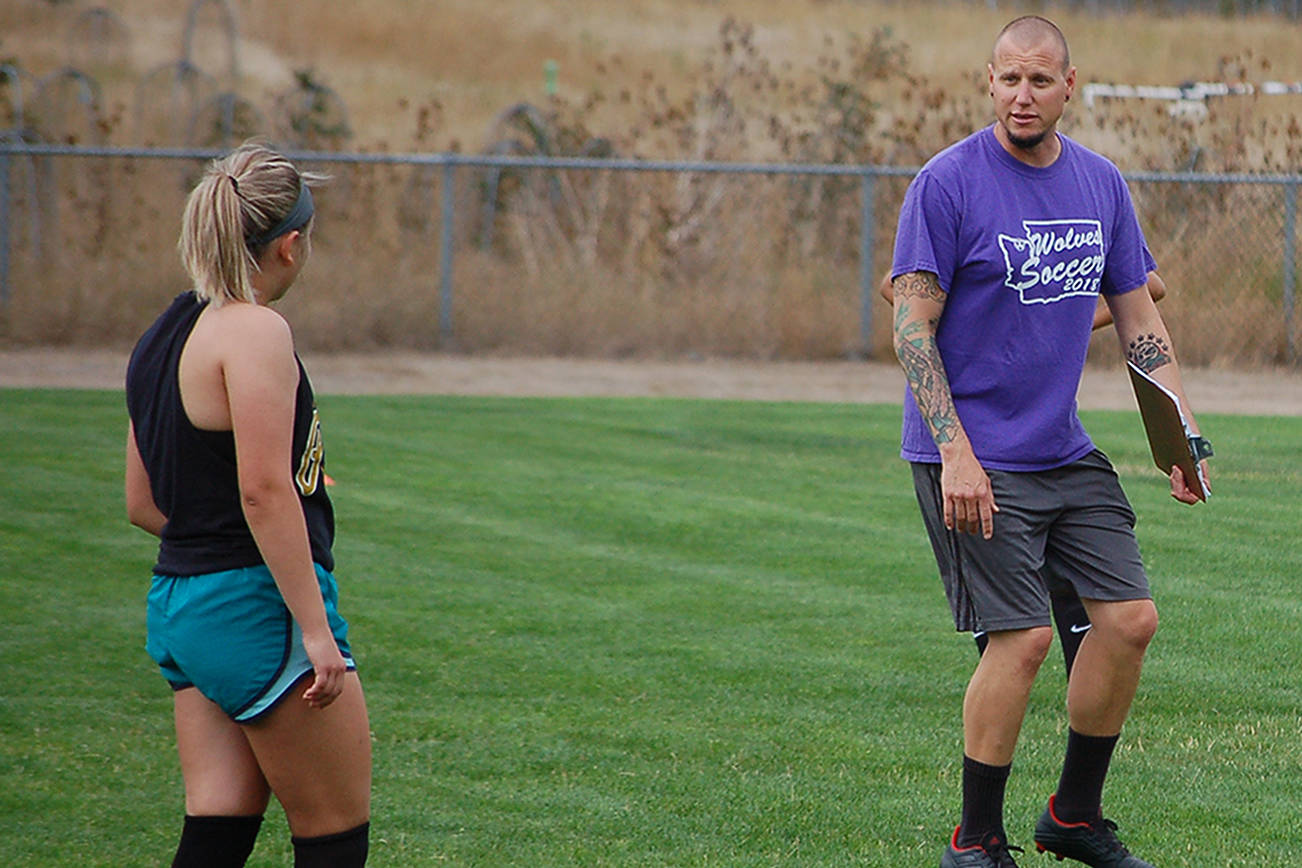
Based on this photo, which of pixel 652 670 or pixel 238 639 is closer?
pixel 238 639

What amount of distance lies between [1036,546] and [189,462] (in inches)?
81.5

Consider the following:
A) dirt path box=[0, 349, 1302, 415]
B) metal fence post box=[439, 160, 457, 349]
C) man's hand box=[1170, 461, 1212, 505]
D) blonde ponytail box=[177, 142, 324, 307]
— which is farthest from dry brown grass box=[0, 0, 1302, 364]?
blonde ponytail box=[177, 142, 324, 307]

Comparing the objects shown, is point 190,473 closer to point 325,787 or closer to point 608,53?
point 325,787

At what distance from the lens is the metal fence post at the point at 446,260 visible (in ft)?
53.1

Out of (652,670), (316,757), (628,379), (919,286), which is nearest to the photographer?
(316,757)

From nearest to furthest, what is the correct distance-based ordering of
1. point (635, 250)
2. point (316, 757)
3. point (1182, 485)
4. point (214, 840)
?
point (316, 757)
point (214, 840)
point (1182, 485)
point (635, 250)

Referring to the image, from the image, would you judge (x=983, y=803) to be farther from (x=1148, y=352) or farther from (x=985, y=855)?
(x=1148, y=352)

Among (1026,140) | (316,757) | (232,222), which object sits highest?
(1026,140)

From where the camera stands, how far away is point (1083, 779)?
4.30 metres

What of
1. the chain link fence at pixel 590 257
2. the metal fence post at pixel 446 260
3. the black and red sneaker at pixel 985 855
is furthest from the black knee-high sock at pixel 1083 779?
the metal fence post at pixel 446 260

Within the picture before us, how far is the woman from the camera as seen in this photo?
9.93 feet

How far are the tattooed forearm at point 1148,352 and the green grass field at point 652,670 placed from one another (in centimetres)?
123

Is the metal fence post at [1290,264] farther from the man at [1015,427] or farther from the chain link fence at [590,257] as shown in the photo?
the man at [1015,427]

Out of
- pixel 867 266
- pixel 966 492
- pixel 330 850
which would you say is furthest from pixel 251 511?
pixel 867 266
